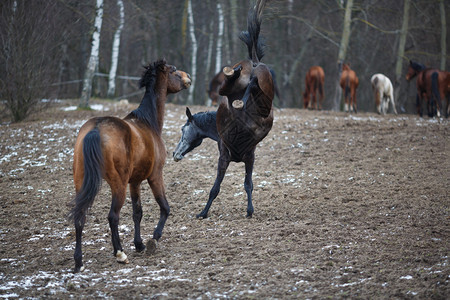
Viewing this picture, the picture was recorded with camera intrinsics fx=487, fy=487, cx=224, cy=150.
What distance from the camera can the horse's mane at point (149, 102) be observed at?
641 cm

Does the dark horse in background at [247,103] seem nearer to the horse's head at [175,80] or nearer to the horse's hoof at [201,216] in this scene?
the horse's hoof at [201,216]

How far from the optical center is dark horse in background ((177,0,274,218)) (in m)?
7.02

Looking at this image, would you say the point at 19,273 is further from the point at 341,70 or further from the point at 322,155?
the point at 341,70

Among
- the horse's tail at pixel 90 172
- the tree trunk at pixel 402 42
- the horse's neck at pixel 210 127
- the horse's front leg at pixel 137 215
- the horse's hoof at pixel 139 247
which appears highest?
the tree trunk at pixel 402 42

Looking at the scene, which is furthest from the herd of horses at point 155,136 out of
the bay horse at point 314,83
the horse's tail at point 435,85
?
the bay horse at point 314,83

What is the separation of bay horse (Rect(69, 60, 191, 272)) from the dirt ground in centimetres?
57

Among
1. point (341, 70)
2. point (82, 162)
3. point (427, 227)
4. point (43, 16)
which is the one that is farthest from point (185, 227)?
point (341, 70)

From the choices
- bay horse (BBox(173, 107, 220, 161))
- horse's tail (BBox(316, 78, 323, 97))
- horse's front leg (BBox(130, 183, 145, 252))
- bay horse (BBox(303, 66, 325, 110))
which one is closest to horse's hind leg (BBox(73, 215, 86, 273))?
horse's front leg (BBox(130, 183, 145, 252))

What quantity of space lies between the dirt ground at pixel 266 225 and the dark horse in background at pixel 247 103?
1069mm

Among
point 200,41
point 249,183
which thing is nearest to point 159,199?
point 249,183

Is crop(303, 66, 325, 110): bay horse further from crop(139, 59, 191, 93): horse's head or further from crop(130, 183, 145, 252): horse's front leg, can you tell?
crop(130, 183, 145, 252): horse's front leg

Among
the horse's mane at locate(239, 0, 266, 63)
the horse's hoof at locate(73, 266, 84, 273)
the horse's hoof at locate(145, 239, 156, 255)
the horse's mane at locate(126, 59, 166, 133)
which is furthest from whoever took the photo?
the horse's mane at locate(239, 0, 266, 63)

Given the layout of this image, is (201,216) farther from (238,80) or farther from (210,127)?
(238,80)

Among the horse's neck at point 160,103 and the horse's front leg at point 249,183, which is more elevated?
the horse's neck at point 160,103
